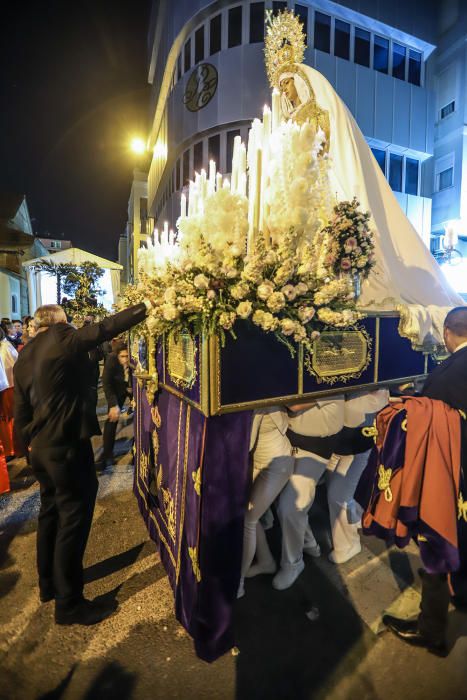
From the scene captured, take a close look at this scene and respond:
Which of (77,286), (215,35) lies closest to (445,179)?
(215,35)

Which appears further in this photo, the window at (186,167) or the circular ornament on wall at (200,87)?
the window at (186,167)

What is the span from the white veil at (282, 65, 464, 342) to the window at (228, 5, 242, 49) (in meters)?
12.9

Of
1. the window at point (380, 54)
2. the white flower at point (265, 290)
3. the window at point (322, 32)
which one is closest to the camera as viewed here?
the white flower at point (265, 290)

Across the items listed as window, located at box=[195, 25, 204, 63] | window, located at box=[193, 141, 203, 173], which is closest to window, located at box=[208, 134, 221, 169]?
window, located at box=[193, 141, 203, 173]

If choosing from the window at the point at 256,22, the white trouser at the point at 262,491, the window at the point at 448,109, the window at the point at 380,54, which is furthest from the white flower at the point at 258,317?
the window at the point at 448,109

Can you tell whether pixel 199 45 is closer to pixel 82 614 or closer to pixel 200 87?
pixel 200 87

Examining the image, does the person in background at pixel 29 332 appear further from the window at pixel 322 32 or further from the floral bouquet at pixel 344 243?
the window at pixel 322 32

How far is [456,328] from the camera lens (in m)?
2.66

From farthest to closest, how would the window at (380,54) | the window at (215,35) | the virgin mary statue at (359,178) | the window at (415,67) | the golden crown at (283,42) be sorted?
the window at (415,67) < the window at (380,54) < the window at (215,35) < the golden crown at (283,42) < the virgin mary statue at (359,178)

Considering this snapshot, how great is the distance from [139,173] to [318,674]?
41389mm

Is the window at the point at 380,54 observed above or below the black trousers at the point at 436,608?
above

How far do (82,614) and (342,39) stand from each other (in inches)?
760

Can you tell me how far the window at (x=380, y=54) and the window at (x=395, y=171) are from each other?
353 cm

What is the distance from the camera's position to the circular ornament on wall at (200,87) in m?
13.9
